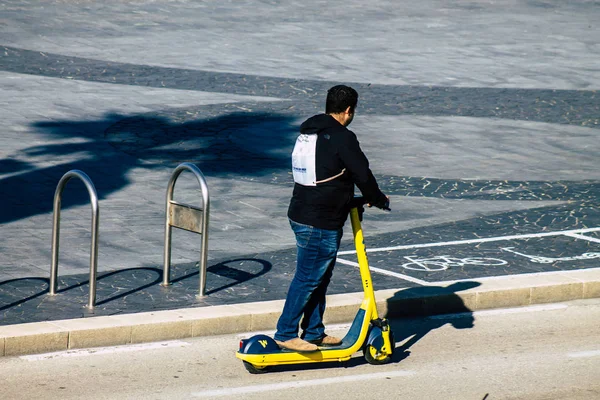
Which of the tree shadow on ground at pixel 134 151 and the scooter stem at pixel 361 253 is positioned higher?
the scooter stem at pixel 361 253

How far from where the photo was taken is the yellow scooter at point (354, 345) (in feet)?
22.9

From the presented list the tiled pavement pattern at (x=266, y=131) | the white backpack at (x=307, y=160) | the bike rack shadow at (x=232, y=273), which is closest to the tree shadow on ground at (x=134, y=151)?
the tiled pavement pattern at (x=266, y=131)

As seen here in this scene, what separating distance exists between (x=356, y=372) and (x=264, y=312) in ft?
3.61

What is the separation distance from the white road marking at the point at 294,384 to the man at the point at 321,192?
0.74 feet

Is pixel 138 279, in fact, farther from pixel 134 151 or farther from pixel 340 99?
pixel 134 151

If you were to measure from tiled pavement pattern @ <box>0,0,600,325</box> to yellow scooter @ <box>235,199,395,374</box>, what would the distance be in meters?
1.49

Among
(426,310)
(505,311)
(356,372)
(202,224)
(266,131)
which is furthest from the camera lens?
(266,131)

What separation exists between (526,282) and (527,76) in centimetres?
1218

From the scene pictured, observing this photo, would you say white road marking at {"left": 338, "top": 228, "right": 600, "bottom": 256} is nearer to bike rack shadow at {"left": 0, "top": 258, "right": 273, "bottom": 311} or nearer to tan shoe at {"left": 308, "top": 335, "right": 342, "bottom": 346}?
bike rack shadow at {"left": 0, "top": 258, "right": 273, "bottom": 311}

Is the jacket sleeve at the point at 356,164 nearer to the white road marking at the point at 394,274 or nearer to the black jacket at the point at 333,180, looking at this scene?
the black jacket at the point at 333,180

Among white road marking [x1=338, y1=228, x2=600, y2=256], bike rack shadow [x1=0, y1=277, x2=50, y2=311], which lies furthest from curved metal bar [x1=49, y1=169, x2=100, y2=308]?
white road marking [x1=338, y1=228, x2=600, y2=256]

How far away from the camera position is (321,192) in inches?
274

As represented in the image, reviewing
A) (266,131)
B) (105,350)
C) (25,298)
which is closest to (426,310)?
(105,350)

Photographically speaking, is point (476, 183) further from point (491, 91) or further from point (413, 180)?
point (491, 91)
